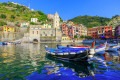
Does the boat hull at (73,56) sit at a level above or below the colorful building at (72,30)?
below

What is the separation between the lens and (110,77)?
930 cm

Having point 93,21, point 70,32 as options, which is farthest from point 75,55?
point 93,21

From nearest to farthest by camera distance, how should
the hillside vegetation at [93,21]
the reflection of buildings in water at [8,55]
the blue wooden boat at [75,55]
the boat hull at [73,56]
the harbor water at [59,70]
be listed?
1. the harbor water at [59,70]
2. the blue wooden boat at [75,55]
3. the boat hull at [73,56]
4. the reflection of buildings in water at [8,55]
5. the hillside vegetation at [93,21]

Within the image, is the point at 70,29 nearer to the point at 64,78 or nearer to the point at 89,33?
the point at 89,33

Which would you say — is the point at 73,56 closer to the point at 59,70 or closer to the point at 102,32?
the point at 59,70

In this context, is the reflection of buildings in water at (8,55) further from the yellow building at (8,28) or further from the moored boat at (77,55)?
the yellow building at (8,28)

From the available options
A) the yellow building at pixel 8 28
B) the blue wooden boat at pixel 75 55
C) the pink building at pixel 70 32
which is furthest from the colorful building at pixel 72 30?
the blue wooden boat at pixel 75 55

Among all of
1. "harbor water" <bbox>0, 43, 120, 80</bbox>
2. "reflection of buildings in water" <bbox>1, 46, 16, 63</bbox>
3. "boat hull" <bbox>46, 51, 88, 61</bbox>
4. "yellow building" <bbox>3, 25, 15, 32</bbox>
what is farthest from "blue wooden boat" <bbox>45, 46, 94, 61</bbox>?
"yellow building" <bbox>3, 25, 15, 32</bbox>

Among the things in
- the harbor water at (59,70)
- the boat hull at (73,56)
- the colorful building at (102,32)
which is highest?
the colorful building at (102,32)

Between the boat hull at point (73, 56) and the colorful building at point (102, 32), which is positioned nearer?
the boat hull at point (73, 56)

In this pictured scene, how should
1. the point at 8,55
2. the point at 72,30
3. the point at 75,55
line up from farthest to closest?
the point at 72,30 → the point at 8,55 → the point at 75,55

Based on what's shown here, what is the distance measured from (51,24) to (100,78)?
9051 cm

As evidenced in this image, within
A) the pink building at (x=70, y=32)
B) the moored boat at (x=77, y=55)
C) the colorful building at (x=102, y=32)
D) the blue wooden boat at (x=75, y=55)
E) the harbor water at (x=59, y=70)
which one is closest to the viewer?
the harbor water at (x=59, y=70)

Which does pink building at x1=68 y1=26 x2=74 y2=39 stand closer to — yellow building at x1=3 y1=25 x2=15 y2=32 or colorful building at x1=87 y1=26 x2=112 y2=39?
colorful building at x1=87 y1=26 x2=112 y2=39
